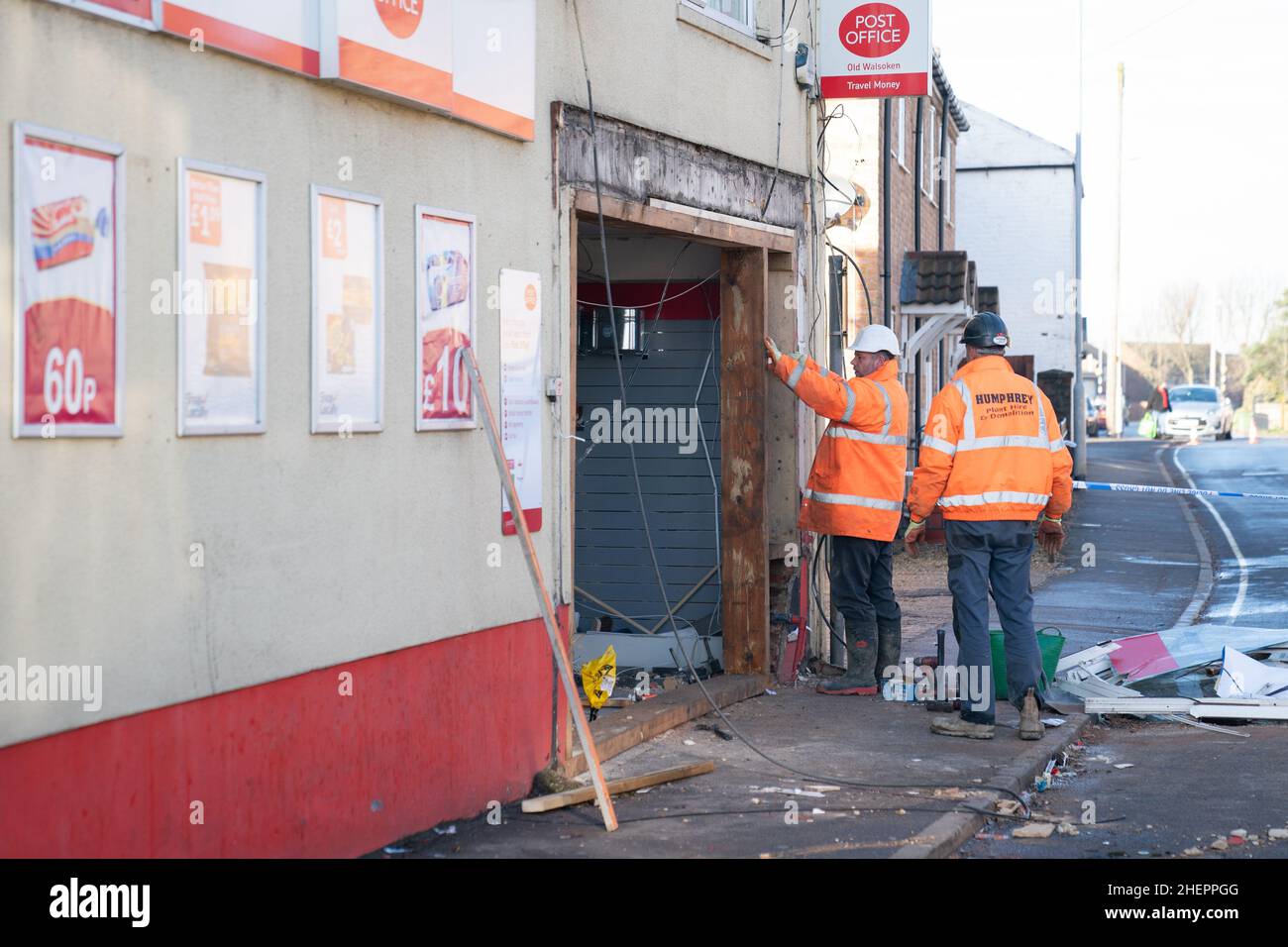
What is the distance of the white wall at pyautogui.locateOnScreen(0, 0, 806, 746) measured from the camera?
4.20 meters

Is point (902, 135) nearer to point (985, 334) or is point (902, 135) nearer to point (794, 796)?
point (985, 334)

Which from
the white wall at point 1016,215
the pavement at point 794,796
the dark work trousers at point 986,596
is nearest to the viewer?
the pavement at point 794,796

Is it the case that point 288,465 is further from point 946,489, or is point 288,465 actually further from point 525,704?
point 946,489

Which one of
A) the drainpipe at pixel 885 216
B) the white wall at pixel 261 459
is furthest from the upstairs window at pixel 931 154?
the white wall at pixel 261 459

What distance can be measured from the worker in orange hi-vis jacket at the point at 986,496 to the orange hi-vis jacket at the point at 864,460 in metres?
0.69

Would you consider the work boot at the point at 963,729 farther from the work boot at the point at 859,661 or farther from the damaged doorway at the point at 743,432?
the damaged doorway at the point at 743,432

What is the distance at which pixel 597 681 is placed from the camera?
768 cm

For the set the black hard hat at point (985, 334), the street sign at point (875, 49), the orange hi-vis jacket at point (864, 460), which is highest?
the street sign at point (875, 49)
